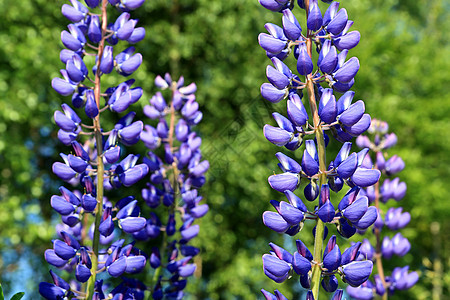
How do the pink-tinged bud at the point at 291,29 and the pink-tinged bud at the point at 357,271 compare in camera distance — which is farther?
the pink-tinged bud at the point at 291,29

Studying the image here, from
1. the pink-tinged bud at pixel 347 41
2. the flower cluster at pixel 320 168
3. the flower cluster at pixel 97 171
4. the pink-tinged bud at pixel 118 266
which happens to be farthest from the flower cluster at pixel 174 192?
the pink-tinged bud at pixel 347 41

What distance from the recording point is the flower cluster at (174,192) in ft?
6.97

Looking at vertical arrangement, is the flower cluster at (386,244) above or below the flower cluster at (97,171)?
below

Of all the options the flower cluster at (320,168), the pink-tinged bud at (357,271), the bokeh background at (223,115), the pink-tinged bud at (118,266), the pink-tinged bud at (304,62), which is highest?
the pink-tinged bud at (304,62)

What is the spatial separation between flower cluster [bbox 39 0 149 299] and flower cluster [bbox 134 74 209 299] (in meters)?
0.17

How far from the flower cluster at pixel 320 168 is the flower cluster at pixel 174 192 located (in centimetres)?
71

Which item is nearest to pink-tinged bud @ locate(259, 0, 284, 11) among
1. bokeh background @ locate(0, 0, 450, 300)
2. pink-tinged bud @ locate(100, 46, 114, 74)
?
pink-tinged bud @ locate(100, 46, 114, 74)

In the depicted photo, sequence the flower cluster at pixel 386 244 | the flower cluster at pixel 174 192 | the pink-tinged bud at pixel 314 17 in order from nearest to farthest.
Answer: the pink-tinged bud at pixel 314 17, the flower cluster at pixel 174 192, the flower cluster at pixel 386 244

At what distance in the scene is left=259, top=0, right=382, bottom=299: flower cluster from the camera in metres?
1.46

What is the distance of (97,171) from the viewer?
1761mm

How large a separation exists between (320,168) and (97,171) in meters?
0.76

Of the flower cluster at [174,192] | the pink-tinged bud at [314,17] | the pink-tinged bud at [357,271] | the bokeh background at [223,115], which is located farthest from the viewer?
the bokeh background at [223,115]

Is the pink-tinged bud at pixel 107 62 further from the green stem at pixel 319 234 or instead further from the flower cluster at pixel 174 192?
the green stem at pixel 319 234

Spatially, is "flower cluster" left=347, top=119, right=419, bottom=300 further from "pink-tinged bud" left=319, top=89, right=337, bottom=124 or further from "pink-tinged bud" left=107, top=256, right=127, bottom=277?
"pink-tinged bud" left=107, top=256, right=127, bottom=277
